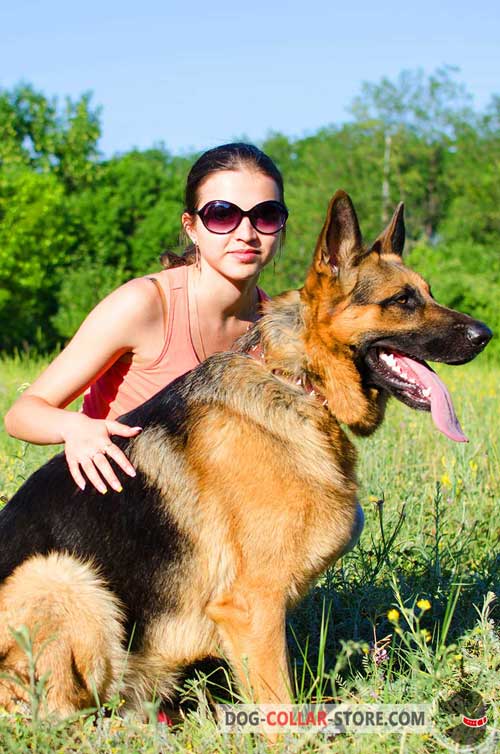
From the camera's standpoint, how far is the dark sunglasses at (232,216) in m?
3.64

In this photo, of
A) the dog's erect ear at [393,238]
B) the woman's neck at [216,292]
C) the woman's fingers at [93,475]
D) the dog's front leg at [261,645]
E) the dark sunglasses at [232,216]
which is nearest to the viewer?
the dog's front leg at [261,645]

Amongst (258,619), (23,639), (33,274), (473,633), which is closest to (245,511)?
(258,619)

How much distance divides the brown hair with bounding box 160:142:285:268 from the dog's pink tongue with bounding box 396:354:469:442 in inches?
48.0

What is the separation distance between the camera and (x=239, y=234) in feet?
11.9

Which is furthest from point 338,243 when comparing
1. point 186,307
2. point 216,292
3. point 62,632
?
point 62,632

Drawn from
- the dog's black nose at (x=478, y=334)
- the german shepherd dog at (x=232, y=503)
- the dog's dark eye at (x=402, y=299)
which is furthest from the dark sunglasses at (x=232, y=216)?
the dog's black nose at (x=478, y=334)

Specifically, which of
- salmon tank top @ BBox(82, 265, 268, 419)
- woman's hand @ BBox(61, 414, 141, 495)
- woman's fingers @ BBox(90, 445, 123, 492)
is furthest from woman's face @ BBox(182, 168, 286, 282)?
woman's fingers @ BBox(90, 445, 123, 492)

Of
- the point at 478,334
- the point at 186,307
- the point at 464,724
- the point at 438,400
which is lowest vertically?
the point at 464,724

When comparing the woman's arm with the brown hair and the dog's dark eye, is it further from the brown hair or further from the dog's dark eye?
the dog's dark eye

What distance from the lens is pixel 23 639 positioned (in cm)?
218

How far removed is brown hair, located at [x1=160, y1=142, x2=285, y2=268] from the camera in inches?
147

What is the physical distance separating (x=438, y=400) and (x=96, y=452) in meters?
1.41

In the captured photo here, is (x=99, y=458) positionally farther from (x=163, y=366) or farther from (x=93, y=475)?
(x=163, y=366)

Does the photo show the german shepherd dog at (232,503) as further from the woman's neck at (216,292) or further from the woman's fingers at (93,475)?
the woman's neck at (216,292)
